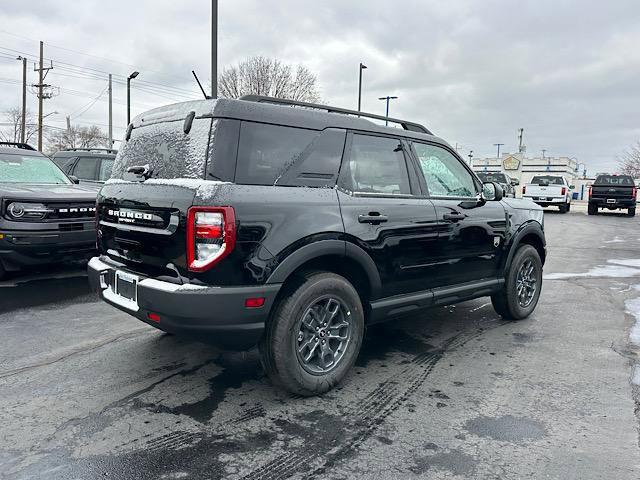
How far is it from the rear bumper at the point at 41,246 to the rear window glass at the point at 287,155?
157 inches

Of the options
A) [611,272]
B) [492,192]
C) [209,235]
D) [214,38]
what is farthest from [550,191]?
[209,235]

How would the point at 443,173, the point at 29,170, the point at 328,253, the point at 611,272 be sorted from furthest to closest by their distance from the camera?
the point at 611,272, the point at 29,170, the point at 443,173, the point at 328,253

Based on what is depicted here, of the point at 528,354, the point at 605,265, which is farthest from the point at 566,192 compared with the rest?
the point at 528,354

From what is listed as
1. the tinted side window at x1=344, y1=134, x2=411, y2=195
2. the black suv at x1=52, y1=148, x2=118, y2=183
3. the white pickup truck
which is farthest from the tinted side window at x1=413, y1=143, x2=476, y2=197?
the white pickup truck

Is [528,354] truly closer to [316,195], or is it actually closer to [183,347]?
[316,195]

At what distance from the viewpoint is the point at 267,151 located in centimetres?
325

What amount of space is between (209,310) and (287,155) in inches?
44.6

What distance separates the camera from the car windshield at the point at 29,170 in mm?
7105

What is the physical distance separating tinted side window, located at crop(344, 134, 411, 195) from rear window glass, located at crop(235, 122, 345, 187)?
0.15 m

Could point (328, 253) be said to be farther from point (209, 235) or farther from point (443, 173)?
point (443, 173)

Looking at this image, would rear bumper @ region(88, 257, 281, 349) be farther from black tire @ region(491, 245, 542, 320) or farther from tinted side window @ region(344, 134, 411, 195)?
black tire @ region(491, 245, 542, 320)

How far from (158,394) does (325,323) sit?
47.3 inches

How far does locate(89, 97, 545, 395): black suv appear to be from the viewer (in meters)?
2.98

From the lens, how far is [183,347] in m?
4.27
